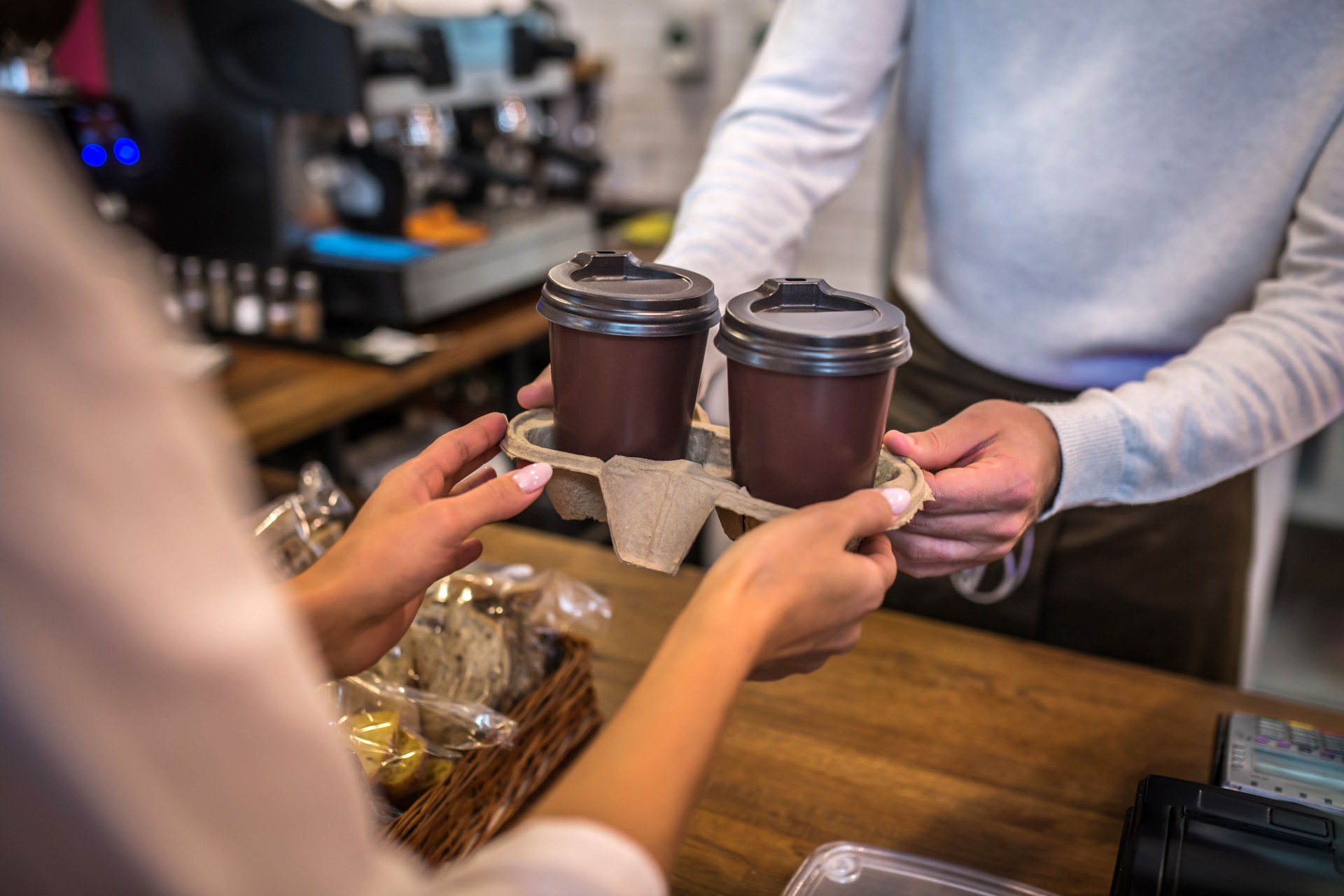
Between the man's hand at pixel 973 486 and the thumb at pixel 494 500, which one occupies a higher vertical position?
the thumb at pixel 494 500

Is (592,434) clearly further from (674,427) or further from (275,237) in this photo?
(275,237)

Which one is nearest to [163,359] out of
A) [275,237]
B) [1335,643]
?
[275,237]

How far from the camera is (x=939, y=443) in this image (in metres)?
0.82

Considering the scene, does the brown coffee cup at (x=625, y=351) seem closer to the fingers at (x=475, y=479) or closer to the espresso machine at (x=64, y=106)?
the fingers at (x=475, y=479)

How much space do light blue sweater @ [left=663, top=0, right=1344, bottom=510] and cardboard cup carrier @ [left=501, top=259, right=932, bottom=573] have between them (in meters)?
0.27

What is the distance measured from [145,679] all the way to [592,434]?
44 cm

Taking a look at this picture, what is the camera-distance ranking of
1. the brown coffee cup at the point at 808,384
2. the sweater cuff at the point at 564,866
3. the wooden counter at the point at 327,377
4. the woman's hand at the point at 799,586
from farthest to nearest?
the wooden counter at the point at 327,377 < the brown coffee cup at the point at 808,384 < the woman's hand at the point at 799,586 < the sweater cuff at the point at 564,866

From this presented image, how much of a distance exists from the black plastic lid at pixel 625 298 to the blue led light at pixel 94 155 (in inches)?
58.2

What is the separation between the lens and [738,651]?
0.51m

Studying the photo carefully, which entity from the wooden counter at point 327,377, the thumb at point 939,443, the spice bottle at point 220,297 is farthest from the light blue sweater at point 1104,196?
the spice bottle at point 220,297

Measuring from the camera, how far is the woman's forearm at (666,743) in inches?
17.6

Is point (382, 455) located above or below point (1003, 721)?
below

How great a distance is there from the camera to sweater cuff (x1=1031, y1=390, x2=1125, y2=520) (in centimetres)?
89

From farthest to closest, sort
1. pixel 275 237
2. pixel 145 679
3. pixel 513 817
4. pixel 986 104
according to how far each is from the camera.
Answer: pixel 275 237 < pixel 986 104 < pixel 513 817 < pixel 145 679
